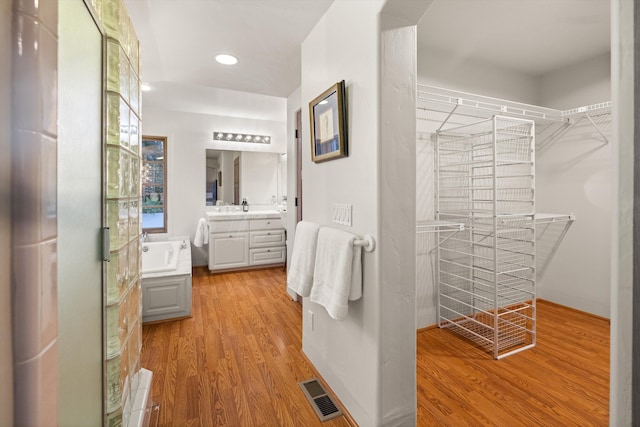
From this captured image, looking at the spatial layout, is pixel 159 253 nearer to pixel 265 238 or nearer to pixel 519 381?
pixel 265 238

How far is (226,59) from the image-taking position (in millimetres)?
2406

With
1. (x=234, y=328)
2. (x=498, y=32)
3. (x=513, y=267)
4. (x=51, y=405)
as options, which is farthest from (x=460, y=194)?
(x=51, y=405)

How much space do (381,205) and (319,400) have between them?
1.21m

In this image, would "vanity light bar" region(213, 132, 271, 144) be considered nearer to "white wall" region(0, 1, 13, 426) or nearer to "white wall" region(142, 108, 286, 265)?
"white wall" region(142, 108, 286, 265)

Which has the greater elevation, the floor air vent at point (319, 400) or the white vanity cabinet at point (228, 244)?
the white vanity cabinet at point (228, 244)

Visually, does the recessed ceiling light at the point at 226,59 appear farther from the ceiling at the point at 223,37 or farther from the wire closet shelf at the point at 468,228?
the wire closet shelf at the point at 468,228

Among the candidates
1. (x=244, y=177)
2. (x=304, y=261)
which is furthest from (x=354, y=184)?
(x=244, y=177)

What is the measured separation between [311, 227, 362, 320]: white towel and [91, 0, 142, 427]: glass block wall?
2.80ft

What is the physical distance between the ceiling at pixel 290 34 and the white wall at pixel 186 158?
1.62m

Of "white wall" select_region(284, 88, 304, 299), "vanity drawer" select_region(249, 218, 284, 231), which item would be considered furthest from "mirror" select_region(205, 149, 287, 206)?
"white wall" select_region(284, 88, 304, 299)

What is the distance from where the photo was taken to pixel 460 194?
265cm

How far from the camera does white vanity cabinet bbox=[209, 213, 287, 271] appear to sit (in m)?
4.20

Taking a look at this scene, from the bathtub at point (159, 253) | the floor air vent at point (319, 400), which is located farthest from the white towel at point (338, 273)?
the bathtub at point (159, 253)

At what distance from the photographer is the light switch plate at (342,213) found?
155 cm
